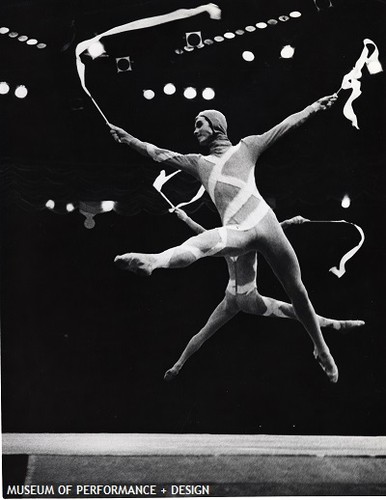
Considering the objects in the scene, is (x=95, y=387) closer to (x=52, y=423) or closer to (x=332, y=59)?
(x=52, y=423)

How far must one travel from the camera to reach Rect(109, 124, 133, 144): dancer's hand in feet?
14.0

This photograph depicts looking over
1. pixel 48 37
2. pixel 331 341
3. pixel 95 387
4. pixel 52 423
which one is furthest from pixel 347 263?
pixel 48 37

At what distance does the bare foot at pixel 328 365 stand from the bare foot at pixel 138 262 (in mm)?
1120

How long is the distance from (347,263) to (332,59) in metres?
1.23

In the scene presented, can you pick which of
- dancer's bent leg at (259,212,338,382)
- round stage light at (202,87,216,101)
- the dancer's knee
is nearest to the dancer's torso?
dancer's bent leg at (259,212,338,382)

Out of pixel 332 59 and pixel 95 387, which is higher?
pixel 332 59

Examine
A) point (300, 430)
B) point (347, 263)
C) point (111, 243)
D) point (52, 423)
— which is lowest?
point (300, 430)

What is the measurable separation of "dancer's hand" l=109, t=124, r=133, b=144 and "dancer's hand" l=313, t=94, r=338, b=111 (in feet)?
3.72

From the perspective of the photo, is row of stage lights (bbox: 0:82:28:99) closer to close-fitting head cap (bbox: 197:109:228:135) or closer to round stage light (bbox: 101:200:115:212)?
round stage light (bbox: 101:200:115:212)

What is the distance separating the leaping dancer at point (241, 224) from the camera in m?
4.18

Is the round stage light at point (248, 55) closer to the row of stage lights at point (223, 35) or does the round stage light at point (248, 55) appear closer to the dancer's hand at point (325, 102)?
the row of stage lights at point (223, 35)

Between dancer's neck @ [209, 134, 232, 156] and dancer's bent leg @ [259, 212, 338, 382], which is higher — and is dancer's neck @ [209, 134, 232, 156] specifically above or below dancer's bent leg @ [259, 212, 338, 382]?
above

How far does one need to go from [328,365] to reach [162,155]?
5.17 feet

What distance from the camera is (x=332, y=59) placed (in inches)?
170
